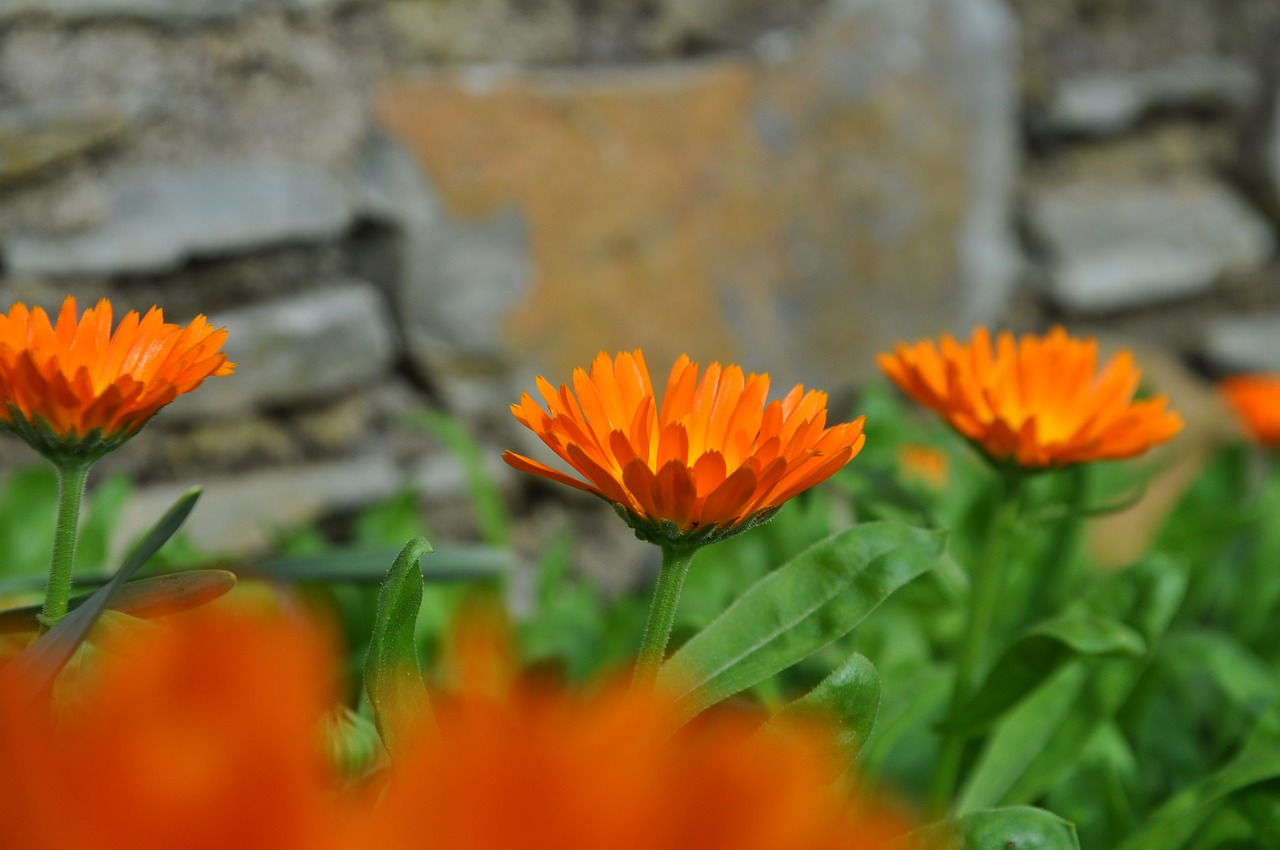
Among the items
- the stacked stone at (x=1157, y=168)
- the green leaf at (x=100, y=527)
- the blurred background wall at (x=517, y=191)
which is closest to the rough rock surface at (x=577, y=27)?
the blurred background wall at (x=517, y=191)

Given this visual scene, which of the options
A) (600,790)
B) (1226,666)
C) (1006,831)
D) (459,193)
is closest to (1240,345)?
(1226,666)

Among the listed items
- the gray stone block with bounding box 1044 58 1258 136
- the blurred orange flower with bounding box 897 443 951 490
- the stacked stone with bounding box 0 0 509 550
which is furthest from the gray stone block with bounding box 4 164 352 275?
the gray stone block with bounding box 1044 58 1258 136

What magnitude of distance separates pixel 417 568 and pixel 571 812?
207 mm

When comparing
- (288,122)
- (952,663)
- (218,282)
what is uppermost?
(288,122)

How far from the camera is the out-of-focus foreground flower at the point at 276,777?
15 cm

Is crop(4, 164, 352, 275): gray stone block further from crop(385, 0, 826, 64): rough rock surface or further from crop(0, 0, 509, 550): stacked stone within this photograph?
crop(385, 0, 826, 64): rough rock surface

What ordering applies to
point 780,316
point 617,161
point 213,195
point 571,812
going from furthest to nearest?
1. point 780,316
2. point 617,161
3. point 213,195
4. point 571,812

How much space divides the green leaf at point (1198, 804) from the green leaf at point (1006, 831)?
188 mm

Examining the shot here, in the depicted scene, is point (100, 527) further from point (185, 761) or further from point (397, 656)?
point (185, 761)

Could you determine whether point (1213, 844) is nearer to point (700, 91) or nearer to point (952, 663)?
point (952, 663)

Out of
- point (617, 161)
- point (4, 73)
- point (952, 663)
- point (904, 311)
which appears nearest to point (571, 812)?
point (952, 663)

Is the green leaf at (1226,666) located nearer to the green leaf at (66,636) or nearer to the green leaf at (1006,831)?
the green leaf at (1006,831)

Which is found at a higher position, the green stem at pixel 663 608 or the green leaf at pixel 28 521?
the green stem at pixel 663 608

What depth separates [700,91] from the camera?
3.95 ft
